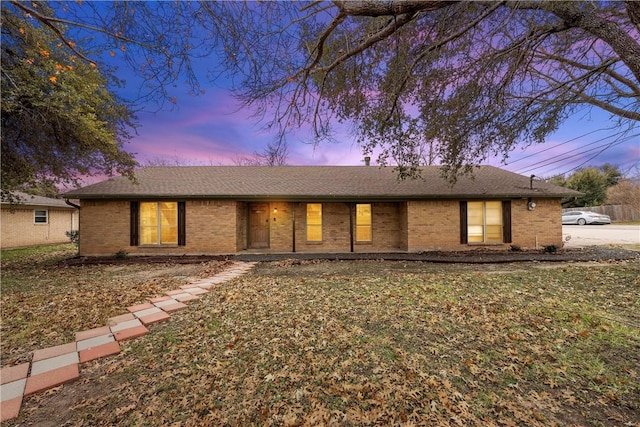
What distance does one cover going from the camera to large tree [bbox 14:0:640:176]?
10.0 ft

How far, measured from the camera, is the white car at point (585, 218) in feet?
77.8

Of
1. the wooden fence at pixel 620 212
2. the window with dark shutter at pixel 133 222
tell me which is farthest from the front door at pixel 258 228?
the wooden fence at pixel 620 212

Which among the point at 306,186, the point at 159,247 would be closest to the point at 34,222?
the point at 159,247

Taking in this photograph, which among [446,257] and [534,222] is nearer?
[446,257]

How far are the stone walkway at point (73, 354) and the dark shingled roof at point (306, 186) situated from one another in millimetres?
6646

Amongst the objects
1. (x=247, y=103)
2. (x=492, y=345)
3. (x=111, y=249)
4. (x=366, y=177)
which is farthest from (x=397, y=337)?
(x=111, y=249)

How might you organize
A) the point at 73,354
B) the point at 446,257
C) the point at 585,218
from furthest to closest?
1. the point at 585,218
2. the point at 446,257
3. the point at 73,354

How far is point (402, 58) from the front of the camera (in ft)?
15.8

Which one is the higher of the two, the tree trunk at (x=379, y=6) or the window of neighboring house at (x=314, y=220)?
the tree trunk at (x=379, y=6)

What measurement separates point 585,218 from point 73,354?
34185mm

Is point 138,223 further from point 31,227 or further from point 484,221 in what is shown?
point 484,221

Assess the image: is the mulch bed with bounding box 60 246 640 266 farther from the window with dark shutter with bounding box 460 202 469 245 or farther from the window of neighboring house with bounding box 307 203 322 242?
the window of neighboring house with bounding box 307 203 322 242

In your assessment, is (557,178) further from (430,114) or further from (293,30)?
(293,30)

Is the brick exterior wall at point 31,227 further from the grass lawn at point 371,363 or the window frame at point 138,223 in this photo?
the grass lawn at point 371,363
